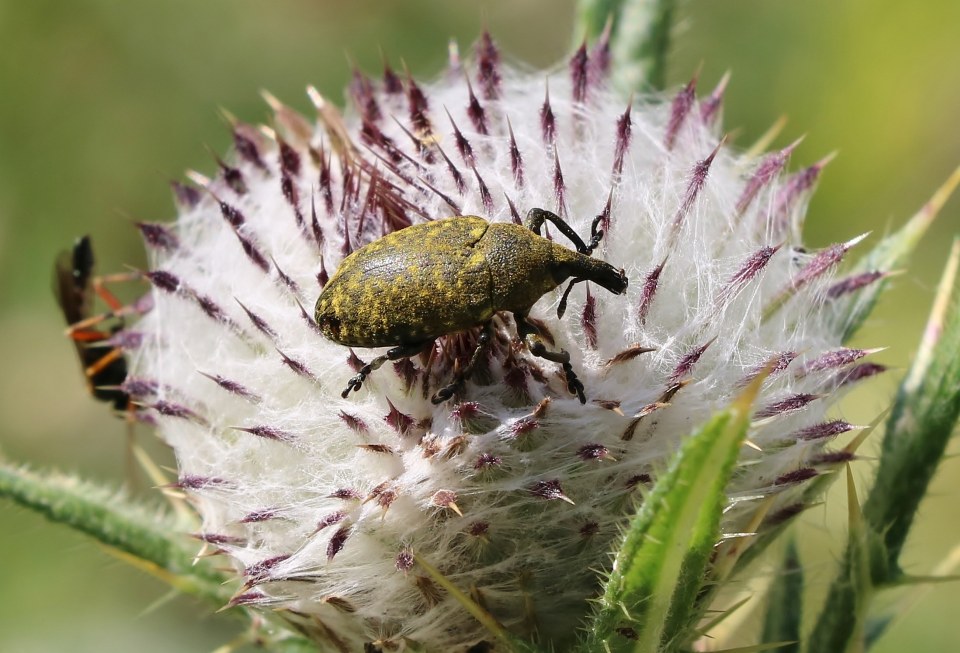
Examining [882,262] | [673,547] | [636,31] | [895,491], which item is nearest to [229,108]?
[636,31]

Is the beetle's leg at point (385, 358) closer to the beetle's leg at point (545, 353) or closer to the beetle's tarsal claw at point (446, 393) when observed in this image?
the beetle's tarsal claw at point (446, 393)

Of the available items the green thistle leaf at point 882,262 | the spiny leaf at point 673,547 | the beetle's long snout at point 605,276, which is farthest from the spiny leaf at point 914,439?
the beetle's long snout at point 605,276

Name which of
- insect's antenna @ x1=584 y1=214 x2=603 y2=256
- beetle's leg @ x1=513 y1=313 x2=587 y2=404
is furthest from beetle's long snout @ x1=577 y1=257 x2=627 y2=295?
beetle's leg @ x1=513 y1=313 x2=587 y2=404

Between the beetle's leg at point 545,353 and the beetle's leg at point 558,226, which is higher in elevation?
the beetle's leg at point 558,226

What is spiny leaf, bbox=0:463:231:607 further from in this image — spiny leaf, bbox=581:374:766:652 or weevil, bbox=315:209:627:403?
spiny leaf, bbox=581:374:766:652

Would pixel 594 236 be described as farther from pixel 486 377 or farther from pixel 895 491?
pixel 895 491
